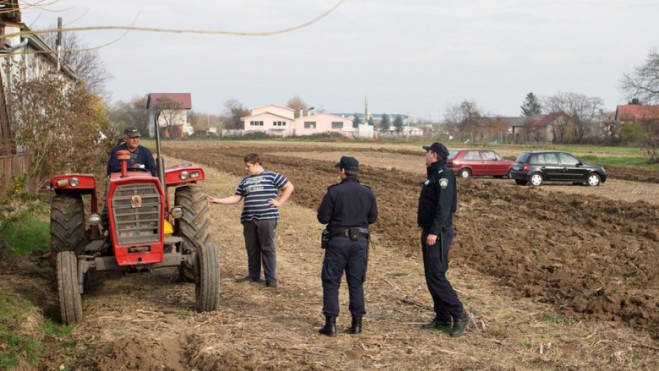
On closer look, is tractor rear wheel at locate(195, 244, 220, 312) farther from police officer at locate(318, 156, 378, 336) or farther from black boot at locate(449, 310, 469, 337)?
black boot at locate(449, 310, 469, 337)

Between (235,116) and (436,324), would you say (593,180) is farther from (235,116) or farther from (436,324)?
(235,116)

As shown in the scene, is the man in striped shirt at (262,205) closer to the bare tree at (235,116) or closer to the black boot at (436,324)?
the black boot at (436,324)

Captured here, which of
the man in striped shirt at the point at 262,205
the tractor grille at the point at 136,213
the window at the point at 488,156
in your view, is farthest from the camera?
the window at the point at 488,156

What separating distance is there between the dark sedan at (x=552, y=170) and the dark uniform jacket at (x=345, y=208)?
71.6 feet

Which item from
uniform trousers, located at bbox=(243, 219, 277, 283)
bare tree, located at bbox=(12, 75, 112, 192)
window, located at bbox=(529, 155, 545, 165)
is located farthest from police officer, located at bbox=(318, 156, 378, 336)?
window, located at bbox=(529, 155, 545, 165)

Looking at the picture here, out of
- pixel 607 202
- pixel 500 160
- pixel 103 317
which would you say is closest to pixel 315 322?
pixel 103 317

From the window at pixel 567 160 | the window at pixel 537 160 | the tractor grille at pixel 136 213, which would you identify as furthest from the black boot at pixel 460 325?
the window at pixel 567 160

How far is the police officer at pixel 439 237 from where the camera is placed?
7859 mm

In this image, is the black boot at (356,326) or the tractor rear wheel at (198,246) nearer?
the black boot at (356,326)

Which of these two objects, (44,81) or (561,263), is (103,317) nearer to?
(561,263)

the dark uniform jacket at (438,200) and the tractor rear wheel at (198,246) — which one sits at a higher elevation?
the dark uniform jacket at (438,200)

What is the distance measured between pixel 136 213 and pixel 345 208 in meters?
2.15

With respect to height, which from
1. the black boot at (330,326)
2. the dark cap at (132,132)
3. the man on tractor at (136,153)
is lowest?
the black boot at (330,326)

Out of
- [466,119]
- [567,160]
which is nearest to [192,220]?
[567,160]
